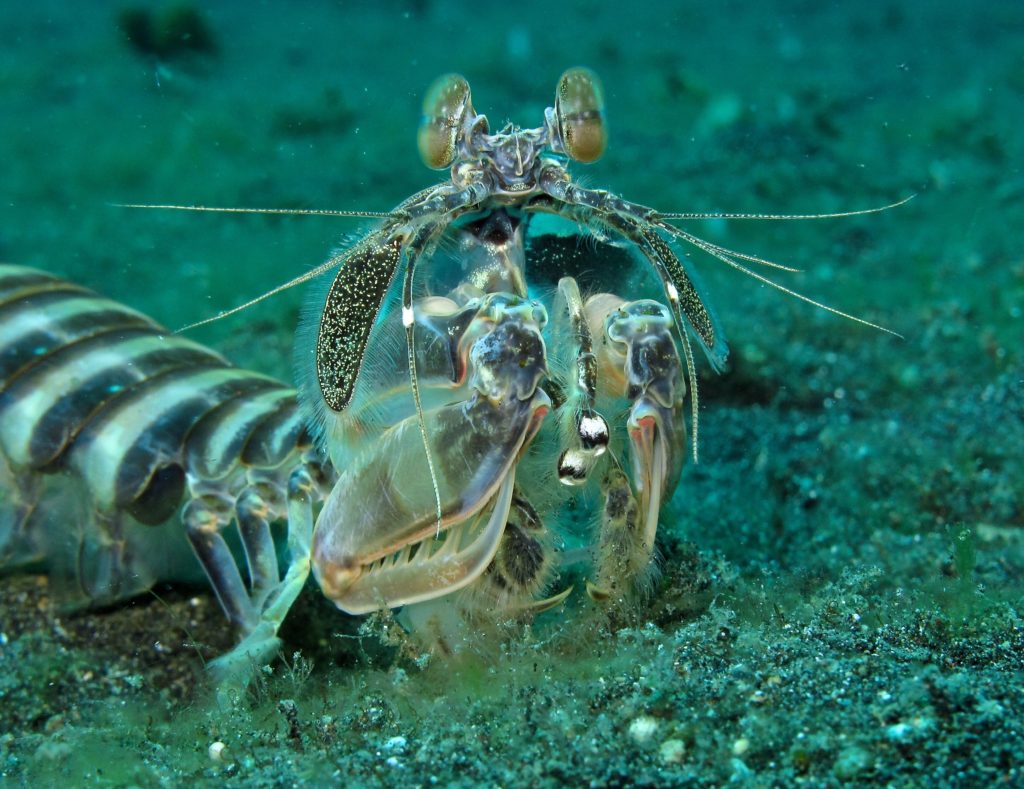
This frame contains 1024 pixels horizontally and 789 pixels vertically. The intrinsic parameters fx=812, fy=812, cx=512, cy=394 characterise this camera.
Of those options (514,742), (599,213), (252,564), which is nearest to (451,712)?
(514,742)

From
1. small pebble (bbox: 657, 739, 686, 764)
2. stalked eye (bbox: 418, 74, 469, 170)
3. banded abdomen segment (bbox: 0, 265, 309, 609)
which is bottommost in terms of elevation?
small pebble (bbox: 657, 739, 686, 764)

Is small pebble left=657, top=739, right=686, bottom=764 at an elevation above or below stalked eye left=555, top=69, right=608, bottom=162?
below

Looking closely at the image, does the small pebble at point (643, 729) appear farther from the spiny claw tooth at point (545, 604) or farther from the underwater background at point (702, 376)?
the spiny claw tooth at point (545, 604)

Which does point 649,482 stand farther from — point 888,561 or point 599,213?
point 888,561

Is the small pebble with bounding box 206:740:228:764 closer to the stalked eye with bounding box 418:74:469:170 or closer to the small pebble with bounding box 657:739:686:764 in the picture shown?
the small pebble with bounding box 657:739:686:764

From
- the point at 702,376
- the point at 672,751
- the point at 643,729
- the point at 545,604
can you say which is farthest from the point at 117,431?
the point at 702,376

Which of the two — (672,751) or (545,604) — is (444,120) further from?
(672,751)

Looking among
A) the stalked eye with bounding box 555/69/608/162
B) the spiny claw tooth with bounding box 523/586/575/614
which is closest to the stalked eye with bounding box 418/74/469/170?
the stalked eye with bounding box 555/69/608/162

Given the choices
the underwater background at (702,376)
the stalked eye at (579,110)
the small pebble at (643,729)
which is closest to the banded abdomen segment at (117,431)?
the underwater background at (702,376)

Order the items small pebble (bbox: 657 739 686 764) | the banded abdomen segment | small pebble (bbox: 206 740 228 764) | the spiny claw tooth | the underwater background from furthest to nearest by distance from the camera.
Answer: the banded abdomen segment < the spiny claw tooth < small pebble (bbox: 206 740 228 764) < the underwater background < small pebble (bbox: 657 739 686 764)
